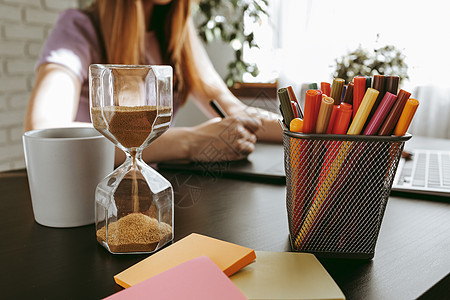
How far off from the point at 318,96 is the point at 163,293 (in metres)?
0.24

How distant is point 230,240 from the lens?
0.47 metres

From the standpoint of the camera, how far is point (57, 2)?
89.0 inches

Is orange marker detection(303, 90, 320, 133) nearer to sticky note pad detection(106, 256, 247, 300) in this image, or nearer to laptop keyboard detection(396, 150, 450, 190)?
sticky note pad detection(106, 256, 247, 300)

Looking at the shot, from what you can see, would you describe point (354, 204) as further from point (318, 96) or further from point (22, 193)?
point (22, 193)

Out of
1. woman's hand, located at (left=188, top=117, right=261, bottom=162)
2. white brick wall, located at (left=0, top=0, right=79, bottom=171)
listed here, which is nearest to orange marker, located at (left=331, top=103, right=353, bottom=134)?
woman's hand, located at (left=188, top=117, right=261, bottom=162)

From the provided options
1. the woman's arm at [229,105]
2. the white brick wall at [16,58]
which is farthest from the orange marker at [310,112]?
the white brick wall at [16,58]

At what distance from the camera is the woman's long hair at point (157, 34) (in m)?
1.16

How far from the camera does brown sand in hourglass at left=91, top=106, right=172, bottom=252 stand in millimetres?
424

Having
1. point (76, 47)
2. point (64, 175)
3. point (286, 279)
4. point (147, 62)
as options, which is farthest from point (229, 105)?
point (286, 279)

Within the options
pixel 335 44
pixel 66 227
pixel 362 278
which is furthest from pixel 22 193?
pixel 335 44

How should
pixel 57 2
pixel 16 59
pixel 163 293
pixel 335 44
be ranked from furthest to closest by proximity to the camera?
pixel 57 2 < pixel 16 59 < pixel 335 44 < pixel 163 293

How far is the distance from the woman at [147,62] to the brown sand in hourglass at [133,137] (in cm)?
38

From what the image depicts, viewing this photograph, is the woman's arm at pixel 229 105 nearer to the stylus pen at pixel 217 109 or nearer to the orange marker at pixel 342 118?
the stylus pen at pixel 217 109

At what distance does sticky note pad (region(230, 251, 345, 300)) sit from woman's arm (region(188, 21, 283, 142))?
0.74 meters
